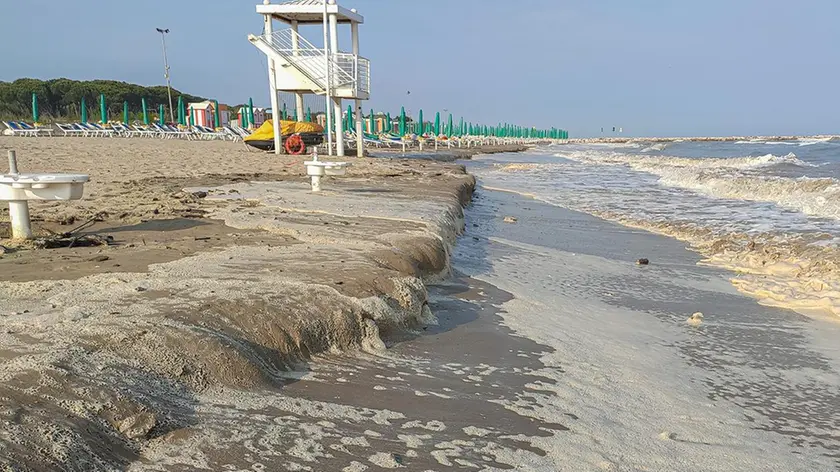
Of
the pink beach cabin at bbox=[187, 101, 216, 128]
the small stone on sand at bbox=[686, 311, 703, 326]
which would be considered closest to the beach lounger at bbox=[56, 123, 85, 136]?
the pink beach cabin at bbox=[187, 101, 216, 128]

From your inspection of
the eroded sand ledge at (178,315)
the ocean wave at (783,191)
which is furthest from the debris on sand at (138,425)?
the ocean wave at (783,191)

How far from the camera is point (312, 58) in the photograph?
18750mm

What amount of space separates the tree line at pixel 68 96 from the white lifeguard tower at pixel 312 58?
41978 mm

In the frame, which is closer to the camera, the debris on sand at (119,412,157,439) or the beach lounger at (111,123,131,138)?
the debris on sand at (119,412,157,439)

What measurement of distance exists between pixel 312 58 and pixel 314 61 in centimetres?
→ 11

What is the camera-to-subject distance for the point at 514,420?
2.72 metres

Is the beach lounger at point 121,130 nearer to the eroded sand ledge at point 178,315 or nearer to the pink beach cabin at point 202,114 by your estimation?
the pink beach cabin at point 202,114

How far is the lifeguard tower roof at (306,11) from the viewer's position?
18.0m

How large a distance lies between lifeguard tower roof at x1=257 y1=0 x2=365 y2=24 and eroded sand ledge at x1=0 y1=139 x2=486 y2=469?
41.9 ft

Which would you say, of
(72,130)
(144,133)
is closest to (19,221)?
(144,133)

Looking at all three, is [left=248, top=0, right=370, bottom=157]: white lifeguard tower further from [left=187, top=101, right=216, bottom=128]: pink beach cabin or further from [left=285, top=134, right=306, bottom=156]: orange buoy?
[left=187, top=101, right=216, bottom=128]: pink beach cabin

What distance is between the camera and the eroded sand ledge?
2068 mm

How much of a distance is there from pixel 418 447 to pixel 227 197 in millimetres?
6744

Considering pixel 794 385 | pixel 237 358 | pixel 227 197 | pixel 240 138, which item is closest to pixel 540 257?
pixel 794 385
